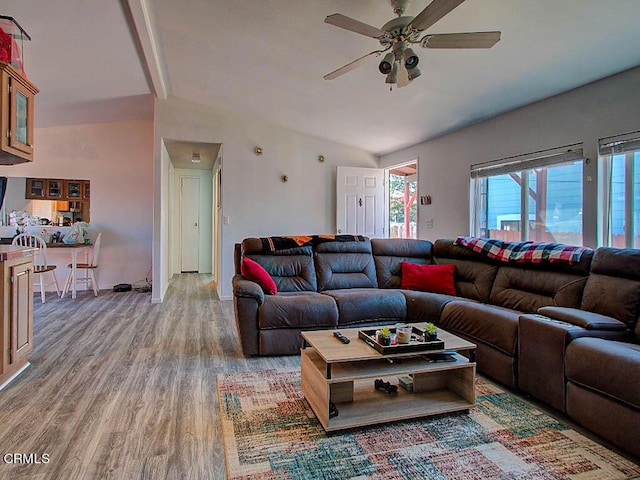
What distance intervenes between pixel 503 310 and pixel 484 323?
263 millimetres

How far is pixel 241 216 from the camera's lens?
230 inches

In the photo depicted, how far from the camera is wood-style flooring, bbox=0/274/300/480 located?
177cm

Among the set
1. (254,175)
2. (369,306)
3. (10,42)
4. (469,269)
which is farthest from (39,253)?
(469,269)

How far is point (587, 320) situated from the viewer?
2279mm

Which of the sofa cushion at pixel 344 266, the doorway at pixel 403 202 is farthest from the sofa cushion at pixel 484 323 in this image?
the doorway at pixel 403 202

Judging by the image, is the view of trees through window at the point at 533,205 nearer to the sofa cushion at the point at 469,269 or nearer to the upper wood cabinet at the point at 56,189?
the sofa cushion at the point at 469,269

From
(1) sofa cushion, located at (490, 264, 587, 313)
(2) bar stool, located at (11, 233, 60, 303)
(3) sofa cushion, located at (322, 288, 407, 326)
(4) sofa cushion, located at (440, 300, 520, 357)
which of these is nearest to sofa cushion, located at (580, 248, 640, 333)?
(1) sofa cushion, located at (490, 264, 587, 313)

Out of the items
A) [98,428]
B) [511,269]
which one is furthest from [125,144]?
[511,269]

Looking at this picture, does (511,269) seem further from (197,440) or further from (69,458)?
(69,458)

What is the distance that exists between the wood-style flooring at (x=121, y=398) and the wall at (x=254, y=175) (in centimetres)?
168

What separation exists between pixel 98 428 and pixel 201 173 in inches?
282

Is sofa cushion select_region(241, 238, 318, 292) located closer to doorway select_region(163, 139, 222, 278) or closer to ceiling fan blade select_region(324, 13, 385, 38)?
ceiling fan blade select_region(324, 13, 385, 38)

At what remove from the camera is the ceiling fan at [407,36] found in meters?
2.21

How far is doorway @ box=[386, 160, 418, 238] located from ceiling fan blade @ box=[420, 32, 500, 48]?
178 inches
